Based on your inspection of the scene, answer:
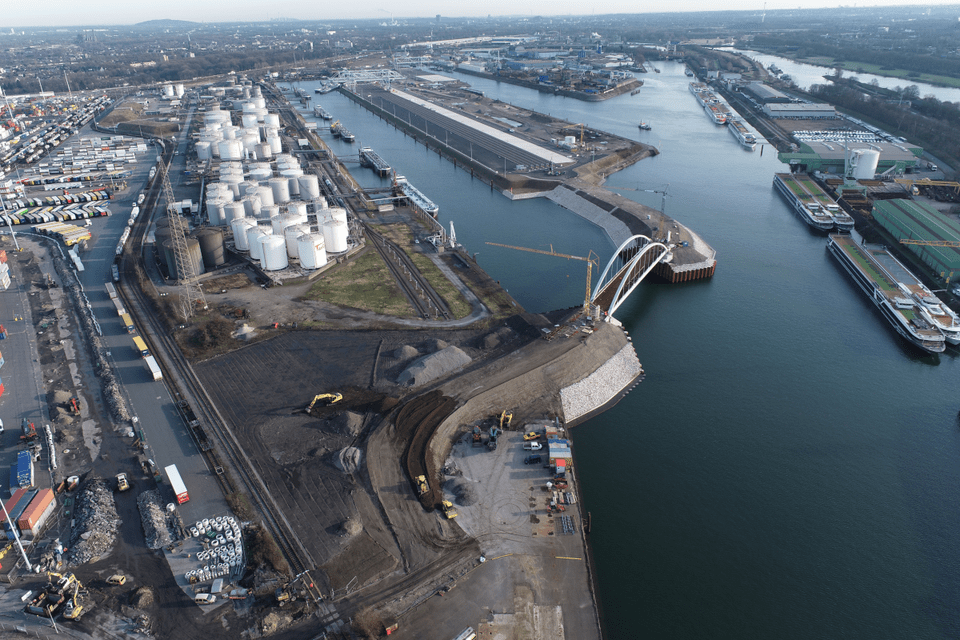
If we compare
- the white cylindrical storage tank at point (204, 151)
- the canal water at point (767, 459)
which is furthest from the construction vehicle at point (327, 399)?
the white cylindrical storage tank at point (204, 151)

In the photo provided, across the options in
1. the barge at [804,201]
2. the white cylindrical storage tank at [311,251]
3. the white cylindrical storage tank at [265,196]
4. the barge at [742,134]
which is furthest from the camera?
the barge at [742,134]

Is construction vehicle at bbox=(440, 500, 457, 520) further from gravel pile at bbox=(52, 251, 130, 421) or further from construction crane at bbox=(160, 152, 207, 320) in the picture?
construction crane at bbox=(160, 152, 207, 320)

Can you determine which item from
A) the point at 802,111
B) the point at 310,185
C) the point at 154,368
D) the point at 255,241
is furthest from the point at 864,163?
the point at 154,368

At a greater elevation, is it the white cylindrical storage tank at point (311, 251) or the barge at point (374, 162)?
the barge at point (374, 162)

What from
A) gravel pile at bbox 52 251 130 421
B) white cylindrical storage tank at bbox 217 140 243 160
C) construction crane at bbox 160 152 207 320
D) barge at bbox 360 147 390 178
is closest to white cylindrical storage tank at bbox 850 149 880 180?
barge at bbox 360 147 390 178

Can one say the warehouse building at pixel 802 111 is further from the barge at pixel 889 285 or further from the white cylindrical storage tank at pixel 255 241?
the white cylindrical storage tank at pixel 255 241

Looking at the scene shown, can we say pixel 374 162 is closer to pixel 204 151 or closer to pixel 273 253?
pixel 204 151

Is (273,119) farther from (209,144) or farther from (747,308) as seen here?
(747,308)
